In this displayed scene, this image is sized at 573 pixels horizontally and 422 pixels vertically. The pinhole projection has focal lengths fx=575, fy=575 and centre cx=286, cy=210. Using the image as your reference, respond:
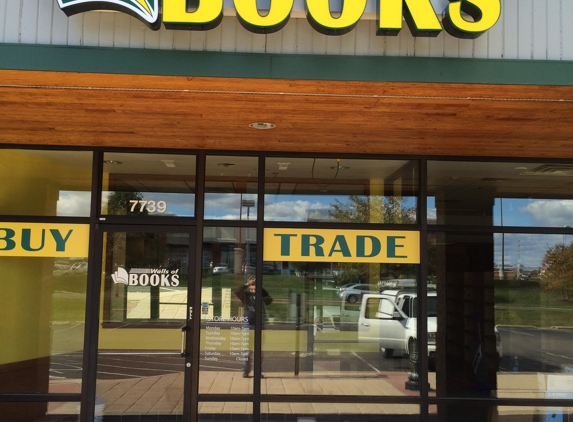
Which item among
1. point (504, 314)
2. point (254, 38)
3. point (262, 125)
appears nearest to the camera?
point (254, 38)

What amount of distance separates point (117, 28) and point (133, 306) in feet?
11.3

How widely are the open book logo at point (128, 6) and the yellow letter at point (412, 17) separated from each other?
1725 millimetres

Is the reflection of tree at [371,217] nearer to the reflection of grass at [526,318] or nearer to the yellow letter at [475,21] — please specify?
the reflection of grass at [526,318]

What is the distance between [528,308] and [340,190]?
2806 millimetres

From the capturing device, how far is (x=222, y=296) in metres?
6.88

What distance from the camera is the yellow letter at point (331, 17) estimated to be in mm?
4383

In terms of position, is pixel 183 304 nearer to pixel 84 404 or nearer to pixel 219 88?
pixel 84 404

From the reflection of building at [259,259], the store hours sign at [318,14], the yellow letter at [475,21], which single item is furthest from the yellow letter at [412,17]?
the reflection of building at [259,259]

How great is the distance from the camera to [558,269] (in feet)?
24.2

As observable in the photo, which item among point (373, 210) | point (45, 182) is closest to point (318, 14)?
point (373, 210)

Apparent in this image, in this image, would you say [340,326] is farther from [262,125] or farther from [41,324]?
[41,324]

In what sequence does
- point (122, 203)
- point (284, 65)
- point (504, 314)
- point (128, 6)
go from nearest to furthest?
1. point (128, 6)
2. point (284, 65)
3. point (122, 203)
4. point (504, 314)

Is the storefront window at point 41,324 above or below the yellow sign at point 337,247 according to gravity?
below

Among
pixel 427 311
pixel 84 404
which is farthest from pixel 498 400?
pixel 84 404
